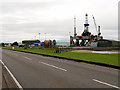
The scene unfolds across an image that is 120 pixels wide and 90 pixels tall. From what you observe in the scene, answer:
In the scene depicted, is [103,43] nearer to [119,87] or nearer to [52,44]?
[52,44]

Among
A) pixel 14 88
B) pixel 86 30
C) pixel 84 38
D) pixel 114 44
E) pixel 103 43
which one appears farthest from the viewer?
pixel 86 30

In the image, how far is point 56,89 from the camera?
6965mm

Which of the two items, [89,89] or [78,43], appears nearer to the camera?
[89,89]

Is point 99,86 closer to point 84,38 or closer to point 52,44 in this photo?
point 52,44

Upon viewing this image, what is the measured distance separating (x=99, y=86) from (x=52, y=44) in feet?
217

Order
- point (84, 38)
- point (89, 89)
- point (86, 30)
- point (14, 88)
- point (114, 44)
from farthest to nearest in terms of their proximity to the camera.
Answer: point (86, 30) < point (84, 38) < point (114, 44) < point (14, 88) < point (89, 89)

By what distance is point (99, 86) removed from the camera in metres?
7.44

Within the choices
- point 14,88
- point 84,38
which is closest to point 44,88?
point 14,88

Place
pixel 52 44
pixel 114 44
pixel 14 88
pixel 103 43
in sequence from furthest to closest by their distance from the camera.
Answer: pixel 52 44 < pixel 114 44 < pixel 103 43 < pixel 14 88

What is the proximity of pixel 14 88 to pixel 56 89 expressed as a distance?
6.07 feet

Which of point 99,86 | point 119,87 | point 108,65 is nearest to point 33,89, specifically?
point 99,86

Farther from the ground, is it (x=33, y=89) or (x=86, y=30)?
(x=86, y=30)

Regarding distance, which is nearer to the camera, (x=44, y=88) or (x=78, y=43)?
(x=44, y=88)

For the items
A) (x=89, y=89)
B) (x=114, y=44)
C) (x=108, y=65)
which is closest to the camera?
(x=89, y=89)
